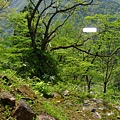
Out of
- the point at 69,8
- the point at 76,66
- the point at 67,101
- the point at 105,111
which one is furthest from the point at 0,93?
the point at 76,66

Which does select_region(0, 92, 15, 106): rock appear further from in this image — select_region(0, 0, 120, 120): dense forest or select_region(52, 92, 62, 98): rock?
select_region(52, 92, 62, 98): rock

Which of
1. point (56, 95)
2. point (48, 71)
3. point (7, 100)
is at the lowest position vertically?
point (56, 95)

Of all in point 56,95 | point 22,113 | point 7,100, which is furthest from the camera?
point 56,95

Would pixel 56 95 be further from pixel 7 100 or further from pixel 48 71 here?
pixel 7 100

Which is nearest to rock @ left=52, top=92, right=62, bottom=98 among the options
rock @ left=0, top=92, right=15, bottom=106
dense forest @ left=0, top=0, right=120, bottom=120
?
dense forest @ left=0, top=0, right=120, bottom=120

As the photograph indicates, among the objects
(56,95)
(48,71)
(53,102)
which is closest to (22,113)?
(53,102)

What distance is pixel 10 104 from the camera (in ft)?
18.4

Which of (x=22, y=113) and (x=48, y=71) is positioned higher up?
(x=22, y=113)

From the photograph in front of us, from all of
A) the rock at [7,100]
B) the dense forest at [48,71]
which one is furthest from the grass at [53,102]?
the rock at [7,100]

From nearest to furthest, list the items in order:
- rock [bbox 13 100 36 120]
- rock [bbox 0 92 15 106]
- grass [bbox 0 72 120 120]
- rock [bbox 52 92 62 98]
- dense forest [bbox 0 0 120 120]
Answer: rock [bbox 13 100 36 120]
rock [bbox 0 92 15 106]
grass [bbox 0 72 120 120]
dense forest [bbox 0 0 120 120]
rock [bbox 52 92 62 98]

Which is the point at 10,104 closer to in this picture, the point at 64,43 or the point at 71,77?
the point at 64,43

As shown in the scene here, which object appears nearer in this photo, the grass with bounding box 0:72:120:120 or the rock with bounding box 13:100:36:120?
the rock with bounding box 13:100:36:120

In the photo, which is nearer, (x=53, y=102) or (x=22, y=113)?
(x=22, y=113)

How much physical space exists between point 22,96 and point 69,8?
9.09 meters
